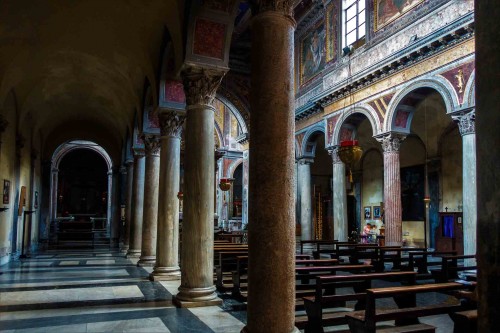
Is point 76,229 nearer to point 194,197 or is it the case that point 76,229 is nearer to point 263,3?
point 194,197

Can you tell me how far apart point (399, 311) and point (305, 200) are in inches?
658

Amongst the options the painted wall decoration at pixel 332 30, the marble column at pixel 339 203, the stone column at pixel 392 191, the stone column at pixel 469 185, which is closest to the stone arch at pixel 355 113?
the stone column at pixel 392 191

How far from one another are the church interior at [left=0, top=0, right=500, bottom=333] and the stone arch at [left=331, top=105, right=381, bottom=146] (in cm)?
13

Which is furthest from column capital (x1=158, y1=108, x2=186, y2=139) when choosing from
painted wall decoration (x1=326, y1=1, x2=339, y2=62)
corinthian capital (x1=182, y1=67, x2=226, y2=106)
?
painted wall decoration (x1=326, y1=1, x2=339, y2=62)

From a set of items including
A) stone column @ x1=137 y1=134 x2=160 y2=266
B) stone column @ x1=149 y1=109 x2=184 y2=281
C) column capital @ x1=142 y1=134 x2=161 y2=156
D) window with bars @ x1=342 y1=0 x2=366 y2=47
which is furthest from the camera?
window with bars @ x1=342 y1=0 x2=366 y2=47

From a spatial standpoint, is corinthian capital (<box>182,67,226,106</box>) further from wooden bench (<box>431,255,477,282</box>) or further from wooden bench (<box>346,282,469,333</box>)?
wooden bench (<box>431,255,477,282</box>)

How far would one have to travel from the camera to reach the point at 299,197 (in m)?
22.5

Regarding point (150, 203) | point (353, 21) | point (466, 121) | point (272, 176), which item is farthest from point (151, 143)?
point (353, 21)

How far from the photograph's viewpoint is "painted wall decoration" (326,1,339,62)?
18578 mm

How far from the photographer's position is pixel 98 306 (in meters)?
7.30

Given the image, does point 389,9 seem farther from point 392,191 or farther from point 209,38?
point 209,38

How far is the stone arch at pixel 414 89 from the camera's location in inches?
509

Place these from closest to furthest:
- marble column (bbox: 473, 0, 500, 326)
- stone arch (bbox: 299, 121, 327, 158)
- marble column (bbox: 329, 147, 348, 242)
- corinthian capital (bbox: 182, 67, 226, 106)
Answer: marble column (bbox: 473, 0, 500, 326), corinthian capital (bbox: 182, 67, 226, 106), marble column (bbox: 329, 147, 348, 242), stone arch (bbox: 299, 121, 327, 158)

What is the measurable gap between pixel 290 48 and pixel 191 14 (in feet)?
11.4
